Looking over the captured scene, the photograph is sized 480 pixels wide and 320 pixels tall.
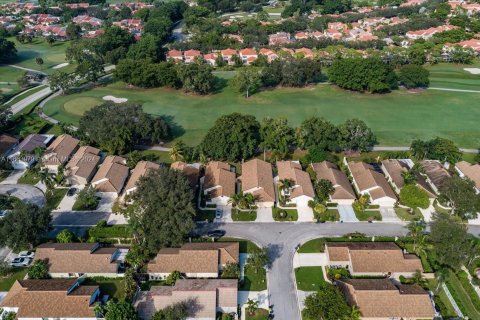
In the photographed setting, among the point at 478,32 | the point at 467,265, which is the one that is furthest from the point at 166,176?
the point at 478,32

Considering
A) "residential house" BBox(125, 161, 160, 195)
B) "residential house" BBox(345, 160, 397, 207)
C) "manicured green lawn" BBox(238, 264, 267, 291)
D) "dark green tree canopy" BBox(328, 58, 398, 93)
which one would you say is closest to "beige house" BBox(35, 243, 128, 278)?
"residential house" BBox(125, 161, 160, 195)

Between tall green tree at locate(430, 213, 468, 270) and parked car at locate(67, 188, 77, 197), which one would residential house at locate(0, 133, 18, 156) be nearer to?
parked car at locate(67, 188, 77, 197)

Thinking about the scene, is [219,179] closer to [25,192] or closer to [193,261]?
[193,261]

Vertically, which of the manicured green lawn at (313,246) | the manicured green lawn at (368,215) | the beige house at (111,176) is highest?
the beige house at (111,176)

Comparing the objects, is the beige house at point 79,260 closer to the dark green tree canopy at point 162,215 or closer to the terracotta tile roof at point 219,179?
the dark green tree canopy at point 162,215

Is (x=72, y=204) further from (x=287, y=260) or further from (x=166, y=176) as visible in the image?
(x=287, y=260)

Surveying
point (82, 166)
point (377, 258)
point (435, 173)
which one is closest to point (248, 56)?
point (82, 166)

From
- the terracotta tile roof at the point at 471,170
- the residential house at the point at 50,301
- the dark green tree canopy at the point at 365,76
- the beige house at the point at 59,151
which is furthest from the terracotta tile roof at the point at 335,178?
the beige house at the point at 59,151
